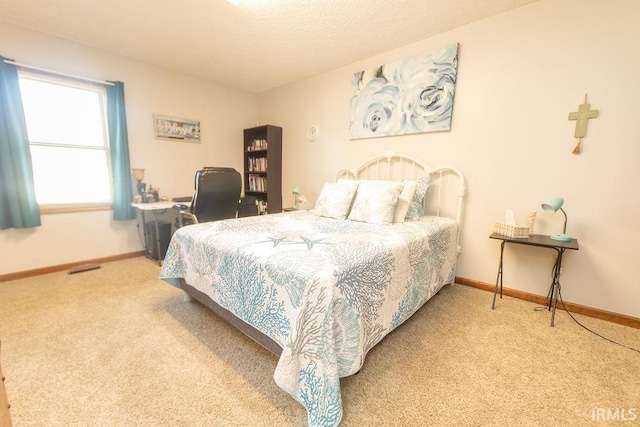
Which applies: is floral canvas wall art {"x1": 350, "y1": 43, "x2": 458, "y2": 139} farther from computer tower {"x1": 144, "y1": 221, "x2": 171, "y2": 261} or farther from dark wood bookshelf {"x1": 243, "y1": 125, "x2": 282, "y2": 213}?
computer tower {"x1": 144, "y1": 221, "x2": 171, "y2": 261}

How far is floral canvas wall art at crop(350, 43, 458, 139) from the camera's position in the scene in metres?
2.52

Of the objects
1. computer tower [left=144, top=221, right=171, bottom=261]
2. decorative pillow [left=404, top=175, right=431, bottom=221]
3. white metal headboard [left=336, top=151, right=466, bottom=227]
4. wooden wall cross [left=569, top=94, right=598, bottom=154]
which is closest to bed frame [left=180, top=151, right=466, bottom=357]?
white metal headboard [left=336, top=151, right=466, bottom=227]

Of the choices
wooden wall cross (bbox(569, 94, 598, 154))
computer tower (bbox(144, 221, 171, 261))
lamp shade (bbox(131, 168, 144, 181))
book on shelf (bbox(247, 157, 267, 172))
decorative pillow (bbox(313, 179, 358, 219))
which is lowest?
computer tower (bbox(144, 221, 171, 261))

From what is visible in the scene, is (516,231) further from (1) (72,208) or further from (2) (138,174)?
(1) (72,208)

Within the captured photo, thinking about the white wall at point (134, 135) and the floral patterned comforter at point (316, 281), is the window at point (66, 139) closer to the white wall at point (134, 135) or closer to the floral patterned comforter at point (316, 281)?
the white wall at point (134, 135)

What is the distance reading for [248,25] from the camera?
245 cm

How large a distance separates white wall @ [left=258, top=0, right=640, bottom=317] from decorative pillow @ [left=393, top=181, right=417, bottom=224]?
50cm

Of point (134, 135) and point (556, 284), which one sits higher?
point (134, 135)

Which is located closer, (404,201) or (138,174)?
(404,201)

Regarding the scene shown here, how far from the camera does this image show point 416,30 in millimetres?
2475

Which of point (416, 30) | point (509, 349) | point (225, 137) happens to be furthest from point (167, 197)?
point (509, 349)

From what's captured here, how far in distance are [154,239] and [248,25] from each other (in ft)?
8.86

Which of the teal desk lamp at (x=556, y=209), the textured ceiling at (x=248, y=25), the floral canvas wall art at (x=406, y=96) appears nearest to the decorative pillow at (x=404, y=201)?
the floral canvas wall art at (x=406, y=96)

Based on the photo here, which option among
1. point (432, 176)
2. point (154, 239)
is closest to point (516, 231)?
point (432, 176)
